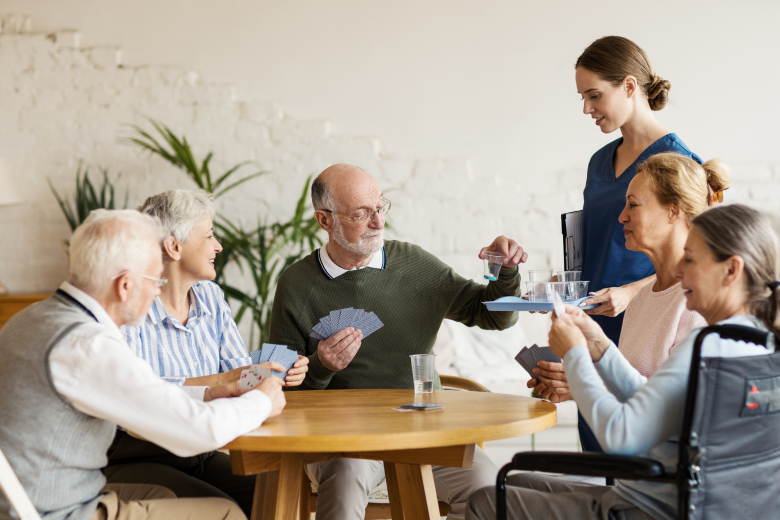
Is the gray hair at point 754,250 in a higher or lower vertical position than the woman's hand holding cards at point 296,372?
higher

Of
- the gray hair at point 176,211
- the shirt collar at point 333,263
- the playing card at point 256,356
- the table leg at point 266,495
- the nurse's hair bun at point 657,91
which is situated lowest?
the table leg at point 266,495

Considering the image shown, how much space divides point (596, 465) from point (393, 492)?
852 millimetres

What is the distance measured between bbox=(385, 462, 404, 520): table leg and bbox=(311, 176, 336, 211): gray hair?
925 mm

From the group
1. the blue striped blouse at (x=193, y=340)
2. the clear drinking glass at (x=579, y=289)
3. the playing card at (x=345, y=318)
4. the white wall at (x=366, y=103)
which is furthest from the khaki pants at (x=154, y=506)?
the white wall at (x=366, y=103)

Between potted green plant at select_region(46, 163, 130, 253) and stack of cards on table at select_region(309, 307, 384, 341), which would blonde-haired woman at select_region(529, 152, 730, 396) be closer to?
stack of cards on table at select_region(309, 307, 384, 341)

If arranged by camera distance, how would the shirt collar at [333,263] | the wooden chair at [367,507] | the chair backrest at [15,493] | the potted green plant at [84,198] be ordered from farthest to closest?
the potted green plant at [84,198], the shirt collar at [333,263], the wooden chair at [367,507], the chair backrest at [15,493]

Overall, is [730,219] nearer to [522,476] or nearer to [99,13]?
[522,476]

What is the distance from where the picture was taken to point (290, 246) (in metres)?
4.36

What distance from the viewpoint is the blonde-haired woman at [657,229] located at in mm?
1855

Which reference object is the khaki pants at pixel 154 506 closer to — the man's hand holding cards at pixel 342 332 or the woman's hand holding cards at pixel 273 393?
the woman's hand holding cards at pixel 273 393

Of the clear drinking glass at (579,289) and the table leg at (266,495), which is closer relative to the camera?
the table leg at (266,495)

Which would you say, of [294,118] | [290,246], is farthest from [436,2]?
[290,246]

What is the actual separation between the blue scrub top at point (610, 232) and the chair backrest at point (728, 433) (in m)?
1.10

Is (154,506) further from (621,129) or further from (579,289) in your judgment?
(621,129)
